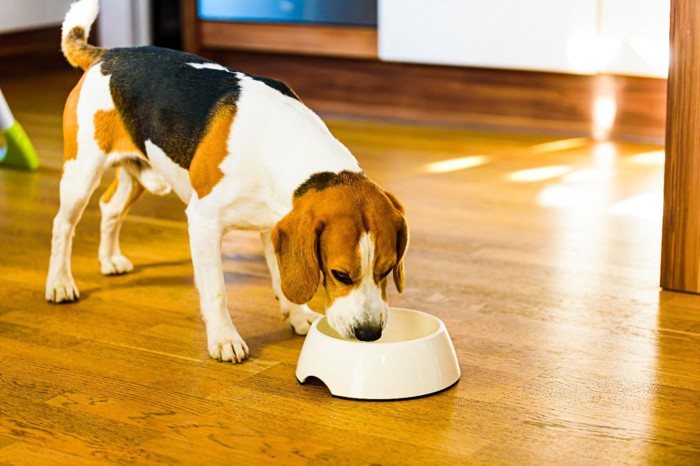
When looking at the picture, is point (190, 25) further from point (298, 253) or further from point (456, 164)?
point (298, 253)

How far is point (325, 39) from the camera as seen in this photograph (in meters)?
5.18

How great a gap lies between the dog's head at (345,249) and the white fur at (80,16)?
1.03 metres

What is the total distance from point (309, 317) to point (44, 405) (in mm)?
647

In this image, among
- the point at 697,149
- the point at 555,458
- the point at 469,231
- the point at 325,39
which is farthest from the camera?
the point at 325,39

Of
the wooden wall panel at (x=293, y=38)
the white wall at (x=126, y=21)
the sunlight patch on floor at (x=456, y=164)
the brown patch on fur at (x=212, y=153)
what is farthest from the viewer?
the white wall at (x=126, y=21)

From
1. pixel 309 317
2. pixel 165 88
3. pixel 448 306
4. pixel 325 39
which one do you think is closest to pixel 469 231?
pixel 448 306

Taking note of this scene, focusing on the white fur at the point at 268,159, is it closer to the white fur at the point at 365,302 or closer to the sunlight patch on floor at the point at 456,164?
the white fur at the point at 365,302

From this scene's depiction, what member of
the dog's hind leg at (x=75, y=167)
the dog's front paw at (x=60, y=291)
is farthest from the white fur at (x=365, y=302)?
the dog's front paw at (x=60, y=291)

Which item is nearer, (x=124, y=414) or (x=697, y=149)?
(x=124, y=414)

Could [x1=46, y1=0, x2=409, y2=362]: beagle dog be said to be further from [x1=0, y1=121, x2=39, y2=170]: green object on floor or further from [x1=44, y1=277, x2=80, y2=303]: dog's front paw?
[x1=0, y1=121, x2=39, y2=170]: green object on floor

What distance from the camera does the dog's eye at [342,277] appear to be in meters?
2.04

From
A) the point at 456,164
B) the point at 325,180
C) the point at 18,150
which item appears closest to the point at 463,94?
the point at 456,164

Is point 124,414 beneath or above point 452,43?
beneath

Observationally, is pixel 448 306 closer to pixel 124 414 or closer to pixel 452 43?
pixel 124 414
